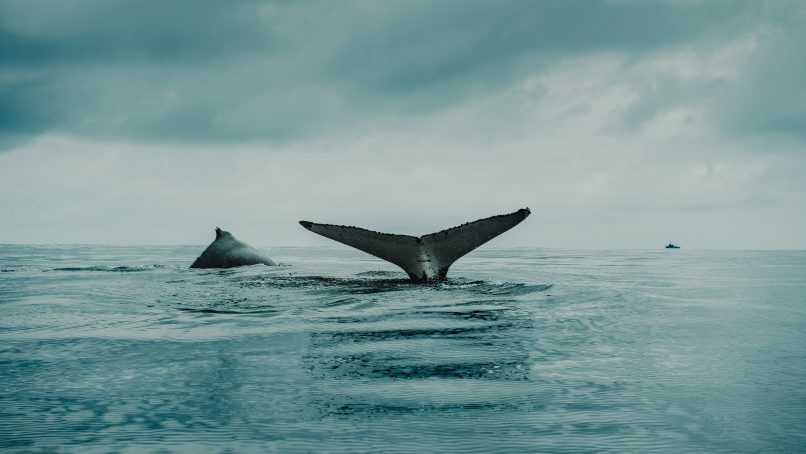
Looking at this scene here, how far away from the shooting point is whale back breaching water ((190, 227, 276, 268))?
54.6 ft

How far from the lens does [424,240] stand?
1023 centimetres

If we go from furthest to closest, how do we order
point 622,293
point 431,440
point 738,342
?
point 622,293 → point 738,342 → point 431,440

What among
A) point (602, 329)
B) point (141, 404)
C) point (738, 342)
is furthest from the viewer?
point (602, 329)

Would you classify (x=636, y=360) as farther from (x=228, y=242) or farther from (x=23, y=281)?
(x=228, y=242)

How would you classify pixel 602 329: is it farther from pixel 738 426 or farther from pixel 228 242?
pixel 228 242

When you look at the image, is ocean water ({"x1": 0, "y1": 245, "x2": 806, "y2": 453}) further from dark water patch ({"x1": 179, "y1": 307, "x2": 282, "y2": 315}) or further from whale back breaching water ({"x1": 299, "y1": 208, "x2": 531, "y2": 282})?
whale back breaching water ({"x1": 299, "y1": 208, "x2": 531, "y2": 282})

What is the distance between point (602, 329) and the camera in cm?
572

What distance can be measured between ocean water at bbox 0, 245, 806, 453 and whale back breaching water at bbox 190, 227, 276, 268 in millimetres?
8986

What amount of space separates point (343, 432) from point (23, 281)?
13081 mm

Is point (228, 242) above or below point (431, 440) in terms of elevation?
above

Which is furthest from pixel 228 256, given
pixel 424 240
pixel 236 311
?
pixel 236 311

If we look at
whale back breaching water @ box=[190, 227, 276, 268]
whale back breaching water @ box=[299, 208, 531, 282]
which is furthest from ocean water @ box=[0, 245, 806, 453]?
whale back breaching water @ box=[190, 227, 276, 268]

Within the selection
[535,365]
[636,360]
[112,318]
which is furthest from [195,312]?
[636,360]

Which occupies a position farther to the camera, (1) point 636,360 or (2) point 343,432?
(1) point 636,360
